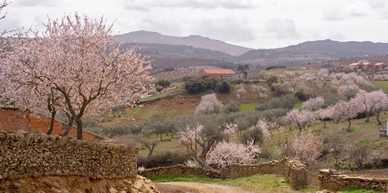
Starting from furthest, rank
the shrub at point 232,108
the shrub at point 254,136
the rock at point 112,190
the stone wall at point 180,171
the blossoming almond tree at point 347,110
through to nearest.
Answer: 1. the shrub at point 232,108
2. the blossoming almond tree at point 347,110
3. the shrub at point 254,136
4. the stone wall at point 180,171
5. the rock at point 112,190

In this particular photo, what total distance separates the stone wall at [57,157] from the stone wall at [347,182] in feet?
24.3

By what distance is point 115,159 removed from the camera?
1331 centimetres

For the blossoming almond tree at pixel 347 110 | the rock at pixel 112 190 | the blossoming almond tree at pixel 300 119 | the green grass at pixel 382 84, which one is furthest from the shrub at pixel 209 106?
the rock at pixel 112 190

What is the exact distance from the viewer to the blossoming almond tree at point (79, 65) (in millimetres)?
12633

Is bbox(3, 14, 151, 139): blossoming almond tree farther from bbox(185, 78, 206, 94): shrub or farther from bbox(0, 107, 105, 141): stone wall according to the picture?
bbox(185, 78, 206, 94): shrub

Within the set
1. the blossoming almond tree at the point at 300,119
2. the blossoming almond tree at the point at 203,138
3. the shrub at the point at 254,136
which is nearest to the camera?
the blossoming almond tree at the point at 203,138

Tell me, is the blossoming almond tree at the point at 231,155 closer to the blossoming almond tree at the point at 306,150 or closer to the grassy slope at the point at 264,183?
the blossoming almond tree at the point at 306,150

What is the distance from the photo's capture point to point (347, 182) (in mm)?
15258

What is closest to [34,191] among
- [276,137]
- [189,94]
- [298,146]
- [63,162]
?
[63,162]

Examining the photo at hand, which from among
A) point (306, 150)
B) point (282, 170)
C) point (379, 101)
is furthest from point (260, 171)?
point (379, 101)

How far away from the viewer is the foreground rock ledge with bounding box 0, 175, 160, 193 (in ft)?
29.9

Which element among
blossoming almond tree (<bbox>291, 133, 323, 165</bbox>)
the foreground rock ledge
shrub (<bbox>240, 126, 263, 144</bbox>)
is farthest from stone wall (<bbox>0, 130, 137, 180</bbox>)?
shrub (<bbox>240, 126, 263, 144</bbox>)

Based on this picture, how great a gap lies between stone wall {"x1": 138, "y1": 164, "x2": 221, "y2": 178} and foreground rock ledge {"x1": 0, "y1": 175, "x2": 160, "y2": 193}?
9.81m

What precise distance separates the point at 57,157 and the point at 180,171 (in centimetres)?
1538
